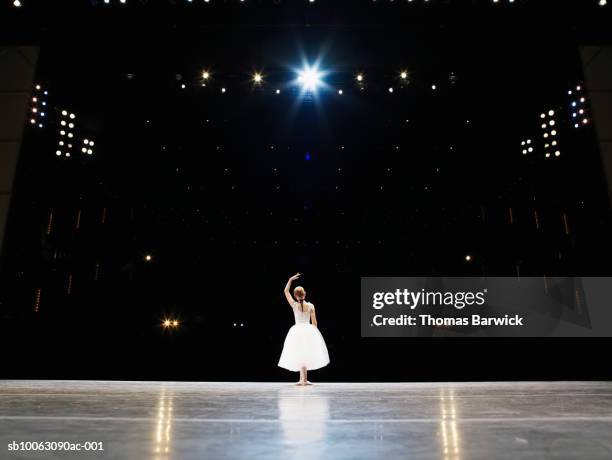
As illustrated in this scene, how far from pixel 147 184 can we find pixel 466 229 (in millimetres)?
5094

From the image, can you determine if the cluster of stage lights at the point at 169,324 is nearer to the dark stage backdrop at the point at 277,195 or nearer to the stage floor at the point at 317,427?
the dark stage backdrop at the point at 277,195

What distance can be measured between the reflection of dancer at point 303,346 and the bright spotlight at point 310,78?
3.36 metres

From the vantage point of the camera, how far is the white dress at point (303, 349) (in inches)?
186

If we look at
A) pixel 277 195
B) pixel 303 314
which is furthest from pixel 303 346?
pixel 277 195

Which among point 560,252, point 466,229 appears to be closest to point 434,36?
point 466,229

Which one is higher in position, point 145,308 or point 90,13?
point 90,13

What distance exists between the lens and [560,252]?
236 inches

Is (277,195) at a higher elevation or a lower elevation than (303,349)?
higher

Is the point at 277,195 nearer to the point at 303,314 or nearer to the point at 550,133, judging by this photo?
the point at 303,314

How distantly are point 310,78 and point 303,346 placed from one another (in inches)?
163

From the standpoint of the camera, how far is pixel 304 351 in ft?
15.5

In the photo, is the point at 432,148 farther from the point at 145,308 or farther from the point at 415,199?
the point at 145,308

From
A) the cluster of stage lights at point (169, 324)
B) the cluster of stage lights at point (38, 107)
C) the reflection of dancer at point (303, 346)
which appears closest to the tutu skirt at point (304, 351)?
the reflection of dancer at point (303, 346)

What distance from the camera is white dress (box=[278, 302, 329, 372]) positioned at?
4.72 metres
